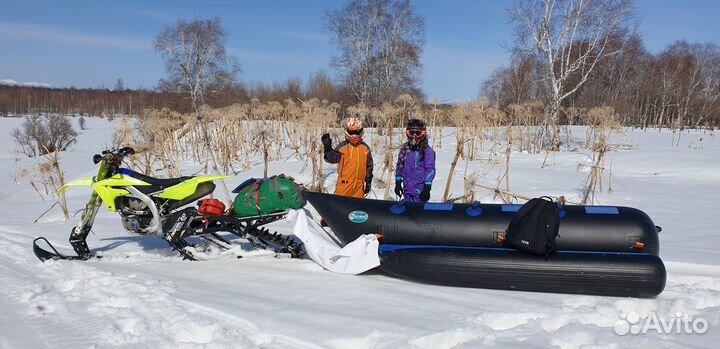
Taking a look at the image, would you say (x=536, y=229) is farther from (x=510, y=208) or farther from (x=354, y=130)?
(x=354, y=130)

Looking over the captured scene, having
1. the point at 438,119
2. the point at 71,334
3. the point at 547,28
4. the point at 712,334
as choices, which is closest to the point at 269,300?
the point at 71,334

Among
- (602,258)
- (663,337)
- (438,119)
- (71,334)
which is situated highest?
(438,119)

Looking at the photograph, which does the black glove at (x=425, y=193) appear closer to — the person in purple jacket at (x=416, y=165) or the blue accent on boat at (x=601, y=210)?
the person in purple jacket at (x=416, y=165)

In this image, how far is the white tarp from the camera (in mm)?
3549

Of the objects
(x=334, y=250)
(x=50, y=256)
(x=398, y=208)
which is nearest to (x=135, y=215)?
(x=50, y=256)

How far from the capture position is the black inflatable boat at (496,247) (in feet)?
10.2

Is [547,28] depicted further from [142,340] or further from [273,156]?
[142,340]

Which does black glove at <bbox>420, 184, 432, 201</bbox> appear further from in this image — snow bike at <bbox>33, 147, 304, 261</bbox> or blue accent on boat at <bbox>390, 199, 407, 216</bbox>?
snow bike at <bbox>33, 147, 304, 261</bbox>

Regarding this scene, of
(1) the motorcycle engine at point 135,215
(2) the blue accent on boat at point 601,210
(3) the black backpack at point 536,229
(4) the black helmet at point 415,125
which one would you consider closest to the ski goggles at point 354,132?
(4) the black helmet at point 415,125

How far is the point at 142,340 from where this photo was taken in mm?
2463

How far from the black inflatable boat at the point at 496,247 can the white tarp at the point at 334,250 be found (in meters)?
0.09

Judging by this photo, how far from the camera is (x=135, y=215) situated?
12.7ft

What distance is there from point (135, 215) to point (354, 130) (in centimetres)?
193

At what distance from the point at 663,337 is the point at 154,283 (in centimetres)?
304
